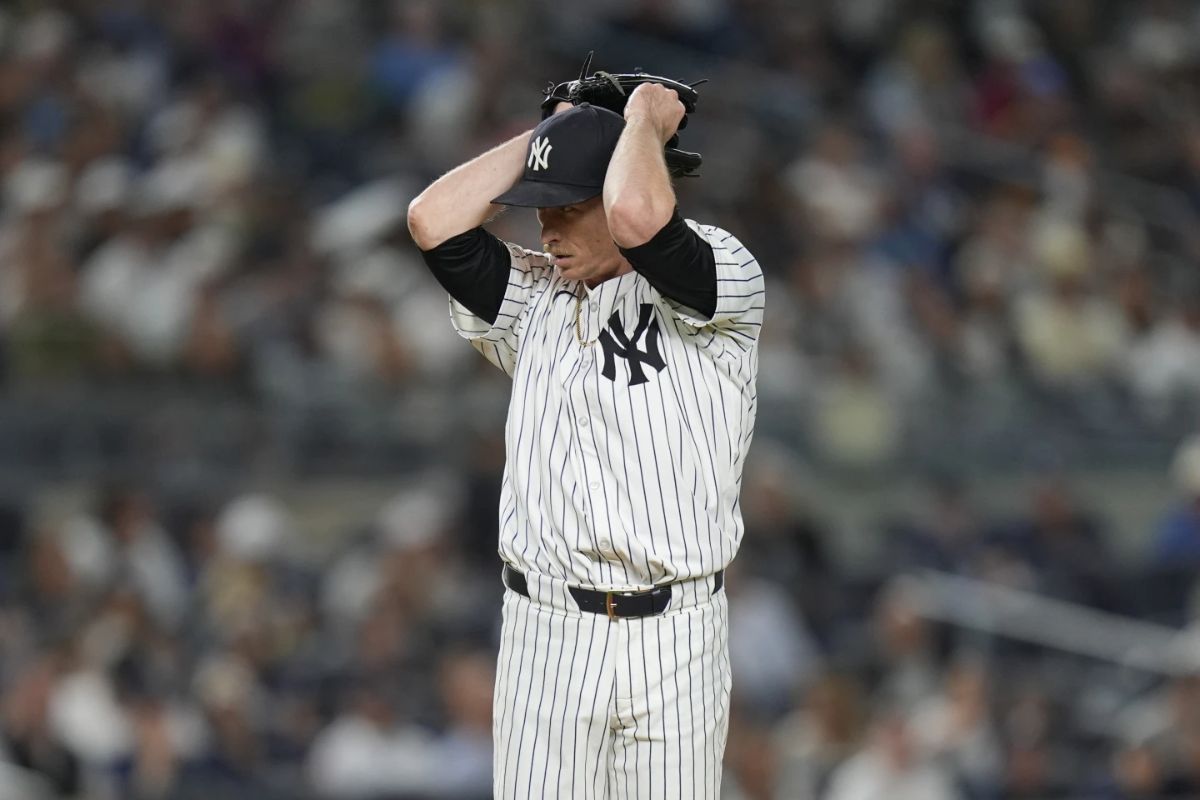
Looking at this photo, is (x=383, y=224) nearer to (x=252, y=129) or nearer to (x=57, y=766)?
(x=252, y=129)

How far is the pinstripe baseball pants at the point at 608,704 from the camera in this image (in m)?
2.91

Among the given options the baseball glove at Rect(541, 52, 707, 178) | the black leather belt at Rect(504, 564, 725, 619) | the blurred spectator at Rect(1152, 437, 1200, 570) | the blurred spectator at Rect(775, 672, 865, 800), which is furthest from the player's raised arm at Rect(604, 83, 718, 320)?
the blurred spectator at Rect(1152, 437, 1200, 570)

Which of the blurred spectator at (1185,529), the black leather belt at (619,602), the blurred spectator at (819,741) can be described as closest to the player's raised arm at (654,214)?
the black leather belt at (619,602)

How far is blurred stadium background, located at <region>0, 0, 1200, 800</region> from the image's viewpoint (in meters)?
6.62

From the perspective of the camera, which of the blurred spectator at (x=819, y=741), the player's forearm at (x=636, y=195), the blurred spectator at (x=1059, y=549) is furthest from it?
the blurred spectator at (x=1059, y=549)

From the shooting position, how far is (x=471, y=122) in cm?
858

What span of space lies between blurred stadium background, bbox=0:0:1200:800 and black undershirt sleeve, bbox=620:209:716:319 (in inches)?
144

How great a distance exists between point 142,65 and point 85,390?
188cm

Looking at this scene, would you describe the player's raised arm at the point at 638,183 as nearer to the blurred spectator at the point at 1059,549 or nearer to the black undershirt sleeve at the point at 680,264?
the black undershirt sleeve at the point at 680,264

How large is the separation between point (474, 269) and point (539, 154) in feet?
0.79

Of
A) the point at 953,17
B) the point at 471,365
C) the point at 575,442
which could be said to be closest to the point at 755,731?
the point at 471,365

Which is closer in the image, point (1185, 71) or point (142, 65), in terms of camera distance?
point (142, 65)

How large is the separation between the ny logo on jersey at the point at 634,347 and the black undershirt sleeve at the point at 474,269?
22 cm

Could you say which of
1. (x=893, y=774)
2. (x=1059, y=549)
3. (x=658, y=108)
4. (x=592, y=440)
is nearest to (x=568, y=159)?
(x=658, y=108)
